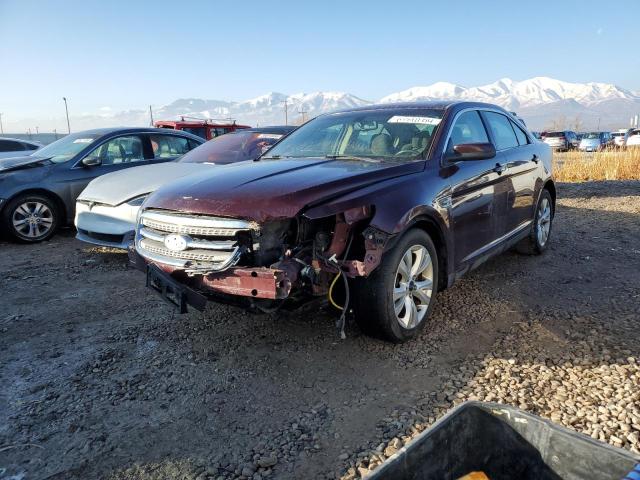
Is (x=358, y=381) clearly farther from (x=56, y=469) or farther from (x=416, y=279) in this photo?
(x=56, y=469)

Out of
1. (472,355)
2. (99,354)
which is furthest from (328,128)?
(99,354)

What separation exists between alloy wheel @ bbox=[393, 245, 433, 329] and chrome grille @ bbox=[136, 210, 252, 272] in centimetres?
109

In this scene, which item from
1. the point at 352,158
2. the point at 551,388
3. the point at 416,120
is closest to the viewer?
the point at 551,388

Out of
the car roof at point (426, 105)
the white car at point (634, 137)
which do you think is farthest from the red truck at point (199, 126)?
the white car at point (634, 137)

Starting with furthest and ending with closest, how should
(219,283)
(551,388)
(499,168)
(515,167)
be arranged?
(515,167), (499,168), (219,283), (551,388)

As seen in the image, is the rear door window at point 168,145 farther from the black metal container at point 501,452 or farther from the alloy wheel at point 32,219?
the black metal container at point 501,452

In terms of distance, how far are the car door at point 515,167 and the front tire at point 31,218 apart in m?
5.90

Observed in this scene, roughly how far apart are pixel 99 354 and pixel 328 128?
8.71 ft

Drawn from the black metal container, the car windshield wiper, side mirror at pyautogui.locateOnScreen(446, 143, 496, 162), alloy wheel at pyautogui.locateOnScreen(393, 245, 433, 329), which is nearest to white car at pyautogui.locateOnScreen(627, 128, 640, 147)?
side mirror at pyautogui.locateOnScreen(446, 143, 496, 162)

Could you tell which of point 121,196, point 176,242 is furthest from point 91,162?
point 176,242

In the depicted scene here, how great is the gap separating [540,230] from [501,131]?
55.6 inches

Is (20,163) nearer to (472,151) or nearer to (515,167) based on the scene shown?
(472,151)

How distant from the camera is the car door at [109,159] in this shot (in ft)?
23.1

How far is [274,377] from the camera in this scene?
9.99 ft
